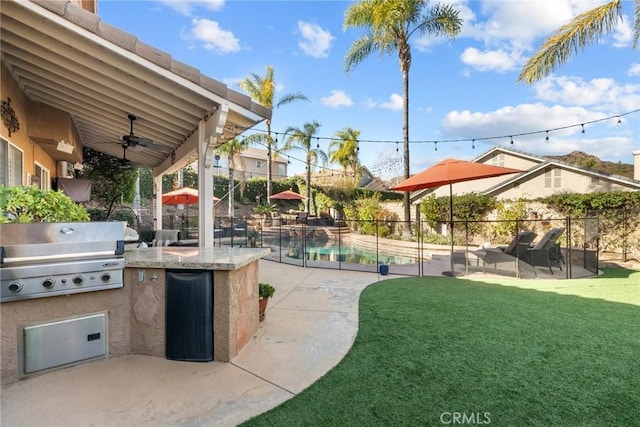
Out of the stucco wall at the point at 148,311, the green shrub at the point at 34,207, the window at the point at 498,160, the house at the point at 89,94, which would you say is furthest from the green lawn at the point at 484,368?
the window at the point at 498,160

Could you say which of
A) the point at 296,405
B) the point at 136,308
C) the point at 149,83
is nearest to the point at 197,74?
the point at 149,83

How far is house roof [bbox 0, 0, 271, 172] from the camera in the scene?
288 cm

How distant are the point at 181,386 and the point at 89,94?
13.6 feet

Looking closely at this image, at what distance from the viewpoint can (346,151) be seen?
24750 mm

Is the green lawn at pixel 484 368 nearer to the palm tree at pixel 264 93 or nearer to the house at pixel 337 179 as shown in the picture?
the palm tree at pixel 264 93

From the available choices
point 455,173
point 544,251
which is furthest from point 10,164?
point 544,251

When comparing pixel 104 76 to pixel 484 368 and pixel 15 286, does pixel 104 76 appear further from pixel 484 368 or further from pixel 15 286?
pixel 484 368

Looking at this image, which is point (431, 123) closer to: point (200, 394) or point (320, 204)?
point (320, 204)

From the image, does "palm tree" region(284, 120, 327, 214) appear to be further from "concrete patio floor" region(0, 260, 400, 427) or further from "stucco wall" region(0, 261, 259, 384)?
"stucco wall" region(0, 261, 259, 384)

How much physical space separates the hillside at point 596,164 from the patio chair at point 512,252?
10519 millimetres

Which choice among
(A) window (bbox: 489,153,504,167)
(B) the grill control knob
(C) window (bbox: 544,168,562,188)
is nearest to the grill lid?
(B) the grill control knob

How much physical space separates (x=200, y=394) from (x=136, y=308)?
1133 millimetres

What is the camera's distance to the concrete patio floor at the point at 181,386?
2.15 meters

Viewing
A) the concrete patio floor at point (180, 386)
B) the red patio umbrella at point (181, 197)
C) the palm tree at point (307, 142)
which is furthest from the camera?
the palm tree at point (307, 142)
